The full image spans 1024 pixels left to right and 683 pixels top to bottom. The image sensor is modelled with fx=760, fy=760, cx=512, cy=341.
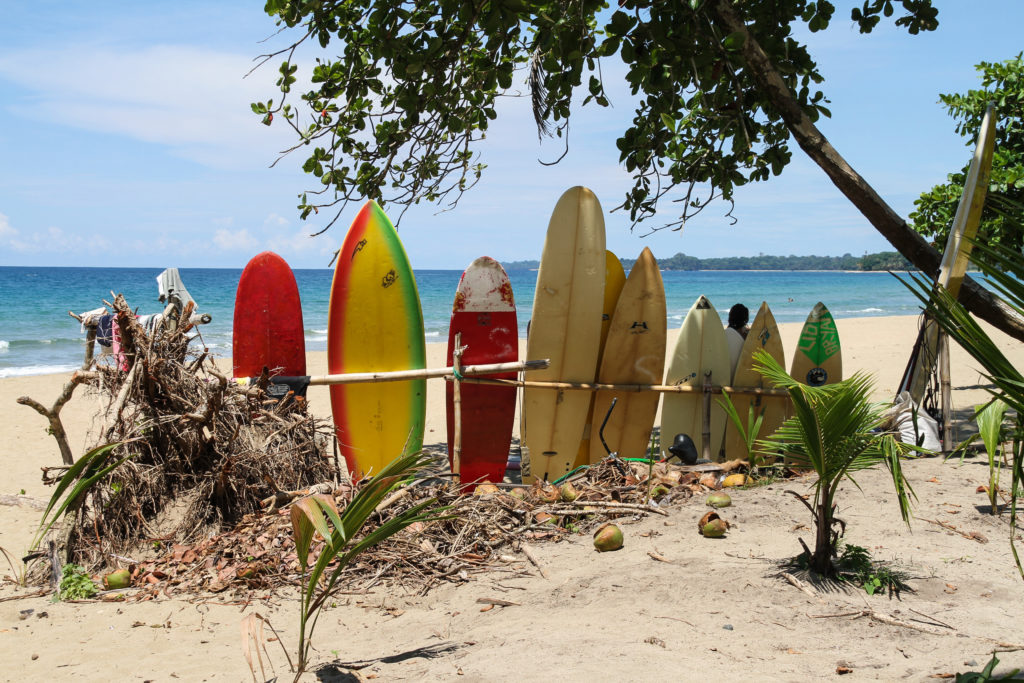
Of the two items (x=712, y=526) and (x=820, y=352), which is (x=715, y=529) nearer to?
(x=712, y=526)

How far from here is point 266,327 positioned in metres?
5.33

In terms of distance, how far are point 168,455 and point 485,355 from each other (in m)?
2.24

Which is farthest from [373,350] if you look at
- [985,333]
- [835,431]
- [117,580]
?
[985,333]

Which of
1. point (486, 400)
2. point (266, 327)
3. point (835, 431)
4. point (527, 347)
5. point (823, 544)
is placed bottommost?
point (823, 544)

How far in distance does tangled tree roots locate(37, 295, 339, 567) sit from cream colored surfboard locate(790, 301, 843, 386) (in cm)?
386

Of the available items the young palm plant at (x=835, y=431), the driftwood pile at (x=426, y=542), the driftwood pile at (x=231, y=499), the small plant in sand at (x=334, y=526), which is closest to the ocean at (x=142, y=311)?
the driftwood pile at (x=231, y=499)

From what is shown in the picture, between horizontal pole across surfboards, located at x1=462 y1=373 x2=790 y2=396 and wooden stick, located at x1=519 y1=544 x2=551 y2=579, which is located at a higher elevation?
horizontal pole across surfboards, located at x1=462 y1=373 x2=790 y2=396

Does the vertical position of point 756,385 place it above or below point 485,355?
below

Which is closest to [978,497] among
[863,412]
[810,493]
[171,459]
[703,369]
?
[810,493]

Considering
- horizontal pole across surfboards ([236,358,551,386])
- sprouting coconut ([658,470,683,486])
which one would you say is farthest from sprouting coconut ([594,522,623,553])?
horizontal pole across surfboards ([236,358,551,386])

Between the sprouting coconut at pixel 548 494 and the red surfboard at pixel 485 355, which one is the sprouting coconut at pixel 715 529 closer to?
the sprouting coconut at pixel 548 494

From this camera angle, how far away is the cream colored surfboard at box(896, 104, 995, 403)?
4395 millimetres

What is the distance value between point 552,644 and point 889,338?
1750 cm

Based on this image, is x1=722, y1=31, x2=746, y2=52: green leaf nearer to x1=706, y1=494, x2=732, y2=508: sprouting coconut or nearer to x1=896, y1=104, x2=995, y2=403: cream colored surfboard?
x1=896, y1=104, x2=995, y2=403: cream colored surfboard
